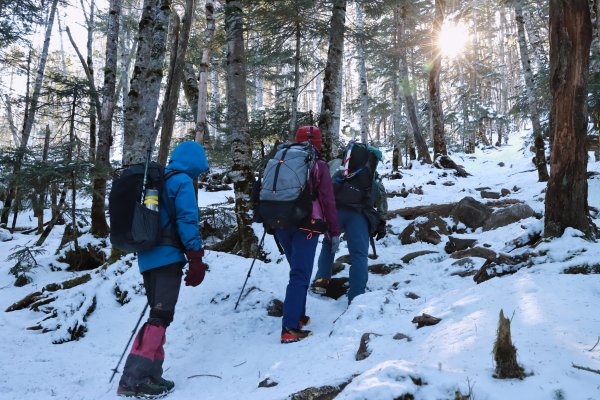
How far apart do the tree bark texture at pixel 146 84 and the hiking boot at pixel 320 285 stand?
338 centimetres

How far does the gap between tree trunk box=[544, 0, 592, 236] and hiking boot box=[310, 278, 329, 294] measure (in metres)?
2.76

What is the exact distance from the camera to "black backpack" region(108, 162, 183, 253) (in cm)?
345

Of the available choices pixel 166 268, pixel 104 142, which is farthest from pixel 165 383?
pixel 104 142

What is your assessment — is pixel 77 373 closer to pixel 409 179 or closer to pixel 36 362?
pixel 36 362

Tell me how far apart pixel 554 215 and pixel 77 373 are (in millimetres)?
5522

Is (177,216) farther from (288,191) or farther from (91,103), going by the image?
(91,103)

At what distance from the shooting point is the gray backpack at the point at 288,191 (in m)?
4.20

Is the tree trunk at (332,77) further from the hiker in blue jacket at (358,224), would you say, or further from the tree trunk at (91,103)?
the tree trunk at (91,103)

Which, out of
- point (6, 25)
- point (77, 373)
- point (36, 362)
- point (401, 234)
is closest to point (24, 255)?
point (36, 362)

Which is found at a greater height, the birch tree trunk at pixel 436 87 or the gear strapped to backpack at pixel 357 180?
the birch tree trunk at pixel 436 87

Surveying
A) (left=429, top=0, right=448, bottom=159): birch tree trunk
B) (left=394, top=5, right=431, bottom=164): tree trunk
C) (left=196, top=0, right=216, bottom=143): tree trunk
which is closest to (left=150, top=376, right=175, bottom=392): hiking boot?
(left=196, top=0, right=216, bottom=143): tree trunk

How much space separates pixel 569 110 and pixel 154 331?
500 cm

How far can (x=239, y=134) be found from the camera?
7316 millimetres

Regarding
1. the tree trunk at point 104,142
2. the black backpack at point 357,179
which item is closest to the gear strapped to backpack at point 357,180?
the black backpack at point 357,179
